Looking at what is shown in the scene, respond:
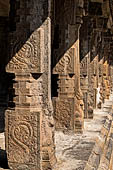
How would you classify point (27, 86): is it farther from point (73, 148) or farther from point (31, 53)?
point (73, 148)

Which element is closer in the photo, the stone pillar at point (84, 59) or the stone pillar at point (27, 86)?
the stone pillar at point (27, 86)

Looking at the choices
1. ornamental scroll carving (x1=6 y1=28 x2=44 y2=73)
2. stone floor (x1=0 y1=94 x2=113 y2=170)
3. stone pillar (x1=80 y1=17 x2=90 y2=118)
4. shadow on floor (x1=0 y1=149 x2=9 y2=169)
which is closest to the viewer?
ornamental scroll carving (x1=6 y1=28 x2=44 y2=73)

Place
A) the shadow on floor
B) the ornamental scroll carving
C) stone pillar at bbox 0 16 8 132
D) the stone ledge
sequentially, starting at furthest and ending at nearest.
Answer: stone pillar at bbox 0 16 8 132 → the stone ledge → the shadow on floor → the ornamental scroll carving

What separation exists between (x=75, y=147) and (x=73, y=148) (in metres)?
0.08

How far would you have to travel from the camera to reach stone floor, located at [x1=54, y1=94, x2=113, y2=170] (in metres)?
5.15

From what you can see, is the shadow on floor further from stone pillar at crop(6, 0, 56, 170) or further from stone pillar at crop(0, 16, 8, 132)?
stone pillar at crop(0, 16, 8, 132)

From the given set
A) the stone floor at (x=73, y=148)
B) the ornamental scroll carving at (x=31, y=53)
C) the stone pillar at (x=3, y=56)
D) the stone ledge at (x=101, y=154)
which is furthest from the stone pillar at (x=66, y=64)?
the stone pillar at (x=3, y=56)

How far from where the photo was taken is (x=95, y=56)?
1195 centimetres

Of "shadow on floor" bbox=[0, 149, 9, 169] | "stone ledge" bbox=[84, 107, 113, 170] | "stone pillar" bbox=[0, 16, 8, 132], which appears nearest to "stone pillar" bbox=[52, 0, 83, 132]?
"stone ledge" bbox=[84, 107, 113, 170]

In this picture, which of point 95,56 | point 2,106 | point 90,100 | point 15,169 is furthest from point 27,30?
point 95,56

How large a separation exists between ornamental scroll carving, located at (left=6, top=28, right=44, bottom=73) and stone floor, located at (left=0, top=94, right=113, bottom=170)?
1333 mm

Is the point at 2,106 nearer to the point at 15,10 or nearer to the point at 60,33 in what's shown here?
the point at 60,33

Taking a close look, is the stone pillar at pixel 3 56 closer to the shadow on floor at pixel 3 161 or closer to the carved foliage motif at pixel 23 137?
the shadow on floor at pixel 3 161

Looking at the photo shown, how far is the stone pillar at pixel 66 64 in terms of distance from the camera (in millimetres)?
7332
